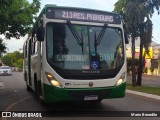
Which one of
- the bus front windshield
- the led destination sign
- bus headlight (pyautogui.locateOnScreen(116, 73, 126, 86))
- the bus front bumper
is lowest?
the bus front bumper

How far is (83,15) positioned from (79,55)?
1508 millimetres

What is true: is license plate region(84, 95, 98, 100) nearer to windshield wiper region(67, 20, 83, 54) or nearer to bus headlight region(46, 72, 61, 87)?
bus headlight region(46, 72, 61, 87)

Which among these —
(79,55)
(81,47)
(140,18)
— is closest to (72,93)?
(79,55)

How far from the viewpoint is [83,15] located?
12648mm

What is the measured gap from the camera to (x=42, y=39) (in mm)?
12039

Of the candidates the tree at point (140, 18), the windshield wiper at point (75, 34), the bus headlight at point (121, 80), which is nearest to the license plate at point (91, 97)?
the bus headlight at point (121, 80)

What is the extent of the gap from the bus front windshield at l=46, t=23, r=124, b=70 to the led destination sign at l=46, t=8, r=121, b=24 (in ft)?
0.88

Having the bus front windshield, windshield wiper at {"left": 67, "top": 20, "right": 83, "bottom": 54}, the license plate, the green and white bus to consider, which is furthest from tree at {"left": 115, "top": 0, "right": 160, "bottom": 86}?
the license plate

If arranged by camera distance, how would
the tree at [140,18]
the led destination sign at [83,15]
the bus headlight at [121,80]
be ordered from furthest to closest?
the tree at [140,18], the bus headlight at [121,80], the led destination sign at [83,15]

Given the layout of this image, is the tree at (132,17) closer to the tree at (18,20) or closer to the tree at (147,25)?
the tree at (147,25)

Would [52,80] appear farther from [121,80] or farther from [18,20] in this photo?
[18,20]

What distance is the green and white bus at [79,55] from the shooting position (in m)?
11.9

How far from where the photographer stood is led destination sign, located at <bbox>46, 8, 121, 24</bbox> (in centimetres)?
1234

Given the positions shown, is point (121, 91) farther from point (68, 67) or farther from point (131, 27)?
point (131, 27)
